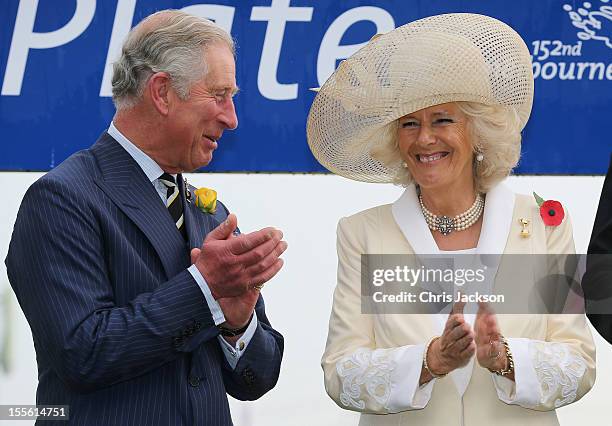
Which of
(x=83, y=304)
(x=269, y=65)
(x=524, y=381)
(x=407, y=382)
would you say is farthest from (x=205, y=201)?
(x=269, y=65)

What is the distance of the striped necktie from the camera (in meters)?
2.38

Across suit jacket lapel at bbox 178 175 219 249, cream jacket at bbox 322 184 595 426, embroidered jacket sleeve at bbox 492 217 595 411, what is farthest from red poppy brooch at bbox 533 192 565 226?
suit jacket lapel at bbox 178 175 219 249

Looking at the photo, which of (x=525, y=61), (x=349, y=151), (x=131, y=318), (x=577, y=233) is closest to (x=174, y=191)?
(x=131, y=318)

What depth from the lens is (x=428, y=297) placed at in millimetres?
2680

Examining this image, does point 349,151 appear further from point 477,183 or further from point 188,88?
point 188,88

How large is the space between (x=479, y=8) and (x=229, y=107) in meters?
1.33

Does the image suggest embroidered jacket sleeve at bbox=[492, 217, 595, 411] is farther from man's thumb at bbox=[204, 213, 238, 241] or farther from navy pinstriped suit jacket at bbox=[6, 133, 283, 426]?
man's thumb at bbox=[204, 213, 238, 241]

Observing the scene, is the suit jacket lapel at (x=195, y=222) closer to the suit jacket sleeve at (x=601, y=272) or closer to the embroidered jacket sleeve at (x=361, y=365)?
the embroidered jacket sleeve at (x=361, y=365)

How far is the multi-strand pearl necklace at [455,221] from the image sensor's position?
278 cm

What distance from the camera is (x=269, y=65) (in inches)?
136

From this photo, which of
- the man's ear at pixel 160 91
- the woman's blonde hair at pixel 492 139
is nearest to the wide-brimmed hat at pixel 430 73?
the woman's blonde hair at pixel 492 139

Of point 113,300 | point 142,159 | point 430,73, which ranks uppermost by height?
point 430,73

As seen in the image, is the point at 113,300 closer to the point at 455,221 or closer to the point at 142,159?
the point at 142,159

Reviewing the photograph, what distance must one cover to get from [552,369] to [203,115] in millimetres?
1042
